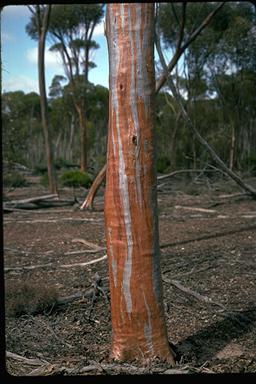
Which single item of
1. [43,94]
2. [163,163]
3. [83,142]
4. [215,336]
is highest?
[43,94]

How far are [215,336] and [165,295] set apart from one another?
2.84ft

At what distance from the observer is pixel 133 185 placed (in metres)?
2.48

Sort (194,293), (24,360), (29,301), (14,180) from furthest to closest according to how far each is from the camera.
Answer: (14,180) < (194,293) < (29,301) < (24,360)

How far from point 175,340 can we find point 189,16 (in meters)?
14.9

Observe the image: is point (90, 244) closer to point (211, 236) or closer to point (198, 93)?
point (211, 236)

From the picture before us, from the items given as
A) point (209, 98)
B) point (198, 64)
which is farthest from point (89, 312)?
point (209, 98)

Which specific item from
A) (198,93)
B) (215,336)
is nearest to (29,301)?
(215,336)

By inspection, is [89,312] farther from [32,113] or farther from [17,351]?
[32,113]

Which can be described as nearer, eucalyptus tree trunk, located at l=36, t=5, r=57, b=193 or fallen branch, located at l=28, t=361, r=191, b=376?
fallen branch, located at l=28, t=361, r=191, b=376

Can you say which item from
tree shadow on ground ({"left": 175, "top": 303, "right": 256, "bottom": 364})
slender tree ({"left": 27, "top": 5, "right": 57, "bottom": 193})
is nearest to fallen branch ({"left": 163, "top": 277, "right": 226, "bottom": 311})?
tree shadow on ground ({"left": 175, "top": 303, "right": 256, "bottom": 364})

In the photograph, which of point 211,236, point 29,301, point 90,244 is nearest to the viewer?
point 29,301

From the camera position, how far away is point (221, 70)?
20141mm

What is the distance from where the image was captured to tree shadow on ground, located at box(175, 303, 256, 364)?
9.54 ft

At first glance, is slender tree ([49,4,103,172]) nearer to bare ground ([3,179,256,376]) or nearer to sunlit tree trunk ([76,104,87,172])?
sunlit tree trunk ([76,104,87,172])
